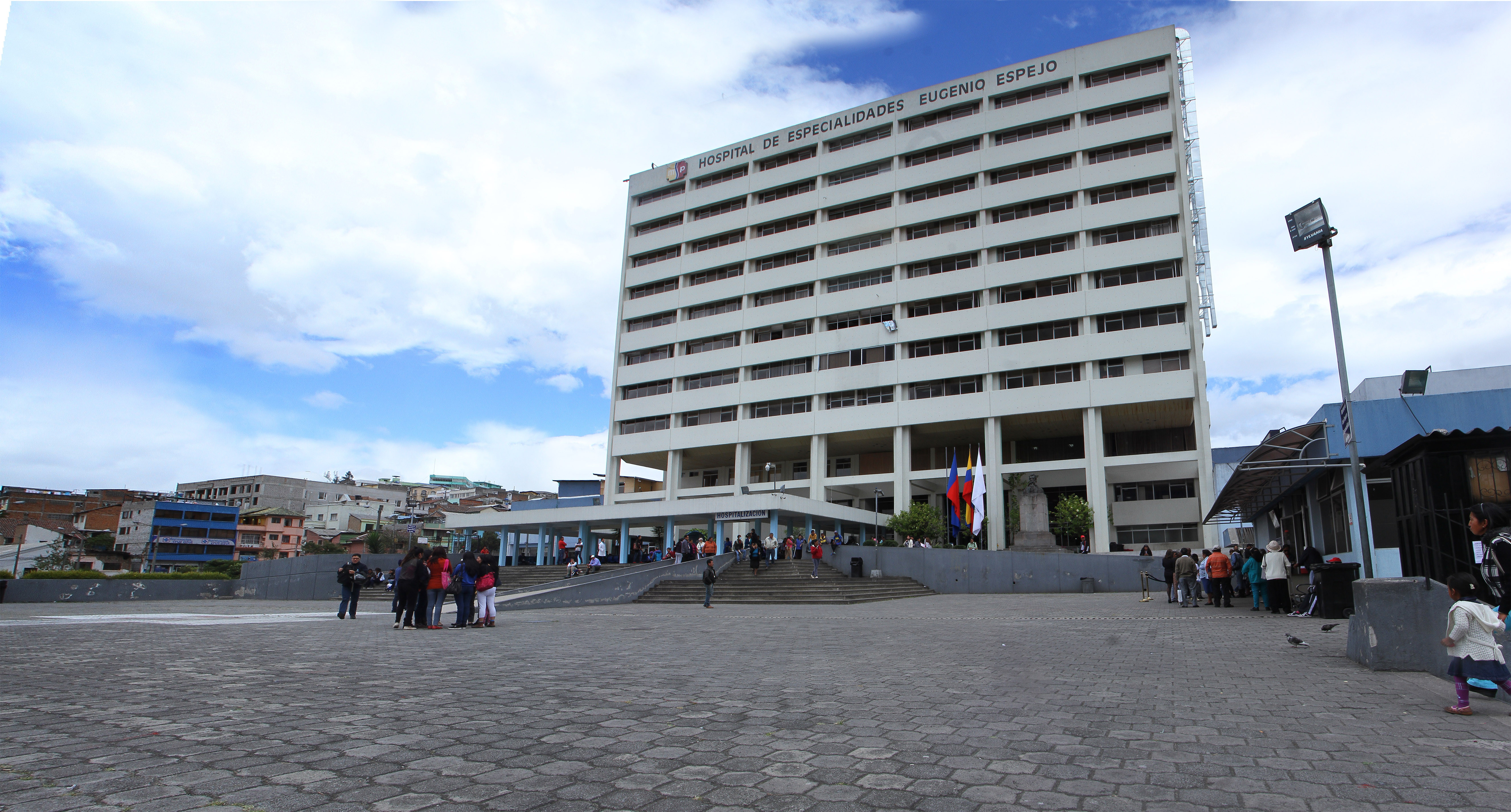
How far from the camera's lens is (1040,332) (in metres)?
46.1

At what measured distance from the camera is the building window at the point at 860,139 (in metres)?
53.9

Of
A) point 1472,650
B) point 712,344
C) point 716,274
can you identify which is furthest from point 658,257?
point 1472,650

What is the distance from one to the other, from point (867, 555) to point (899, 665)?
23945mm

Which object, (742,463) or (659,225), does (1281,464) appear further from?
(659,225)

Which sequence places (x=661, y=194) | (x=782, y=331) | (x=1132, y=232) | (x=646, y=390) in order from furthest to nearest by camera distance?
(x=661, y=194) → (x=646, y=390) → (x=782, y=331) → (x=1132, y=232)

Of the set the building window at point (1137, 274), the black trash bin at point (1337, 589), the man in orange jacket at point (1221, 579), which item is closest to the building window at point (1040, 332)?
the building window at point (1137, 274)

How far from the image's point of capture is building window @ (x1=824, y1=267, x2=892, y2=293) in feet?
169

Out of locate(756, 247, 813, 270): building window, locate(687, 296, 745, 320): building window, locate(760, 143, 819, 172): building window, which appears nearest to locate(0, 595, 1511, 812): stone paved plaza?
locate(756, 247, 813, 270): building window

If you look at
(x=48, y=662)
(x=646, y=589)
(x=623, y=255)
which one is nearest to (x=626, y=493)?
(x=623, y=255)

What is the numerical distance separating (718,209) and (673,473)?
799 inches

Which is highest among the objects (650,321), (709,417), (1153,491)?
(650,321)

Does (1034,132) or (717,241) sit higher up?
(1034,132)

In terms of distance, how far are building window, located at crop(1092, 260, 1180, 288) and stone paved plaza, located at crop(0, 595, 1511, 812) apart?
38.2 m

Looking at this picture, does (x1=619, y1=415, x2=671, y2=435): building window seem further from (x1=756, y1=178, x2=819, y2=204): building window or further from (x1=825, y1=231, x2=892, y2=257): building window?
(x1=756, y1=178, x2=819, y2=204): building window
